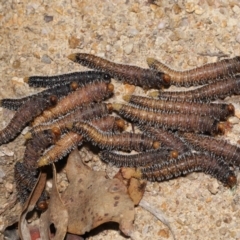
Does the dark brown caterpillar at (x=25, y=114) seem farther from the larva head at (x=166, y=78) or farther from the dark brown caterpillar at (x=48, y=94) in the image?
the larva head at (x=166, y=78)

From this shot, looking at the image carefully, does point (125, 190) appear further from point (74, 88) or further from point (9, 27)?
point (9, 27)

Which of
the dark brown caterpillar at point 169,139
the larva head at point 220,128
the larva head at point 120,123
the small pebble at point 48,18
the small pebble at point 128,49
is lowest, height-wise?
the dark brown caterpillar at point 169,139

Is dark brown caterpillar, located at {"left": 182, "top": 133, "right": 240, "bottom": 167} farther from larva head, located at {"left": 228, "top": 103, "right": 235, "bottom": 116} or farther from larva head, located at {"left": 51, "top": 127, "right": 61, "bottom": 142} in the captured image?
larva head, located at {"left": 51, "top": 127, "right": 61, "bottom": 142}

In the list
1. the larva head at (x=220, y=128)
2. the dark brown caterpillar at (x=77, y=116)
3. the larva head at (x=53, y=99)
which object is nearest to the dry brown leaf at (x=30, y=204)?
the dark brown caterpillar at (x=77, y=116)

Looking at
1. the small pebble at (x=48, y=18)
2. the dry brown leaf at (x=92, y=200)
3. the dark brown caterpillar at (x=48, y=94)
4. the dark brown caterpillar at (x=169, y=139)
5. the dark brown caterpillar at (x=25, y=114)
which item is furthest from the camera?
the small pebble at (x=48, y=18)

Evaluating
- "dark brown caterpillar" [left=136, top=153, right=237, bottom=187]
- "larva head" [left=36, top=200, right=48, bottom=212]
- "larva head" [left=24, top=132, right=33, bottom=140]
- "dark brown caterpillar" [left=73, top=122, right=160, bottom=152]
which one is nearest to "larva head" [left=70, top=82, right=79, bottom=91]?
"dark brown caterpillar" [left=73, top=122, right=160, bottom=152]

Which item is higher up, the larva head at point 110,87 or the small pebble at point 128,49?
the small pebble at point 128,49

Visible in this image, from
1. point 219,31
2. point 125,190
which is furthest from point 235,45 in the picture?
A: point 125,190

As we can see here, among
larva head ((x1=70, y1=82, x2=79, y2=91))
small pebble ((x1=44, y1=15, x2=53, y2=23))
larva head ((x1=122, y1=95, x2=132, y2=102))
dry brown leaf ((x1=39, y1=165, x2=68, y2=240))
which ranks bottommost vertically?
dry brown leaf ((x1=39, y1=165, x2=68, y2=240))
